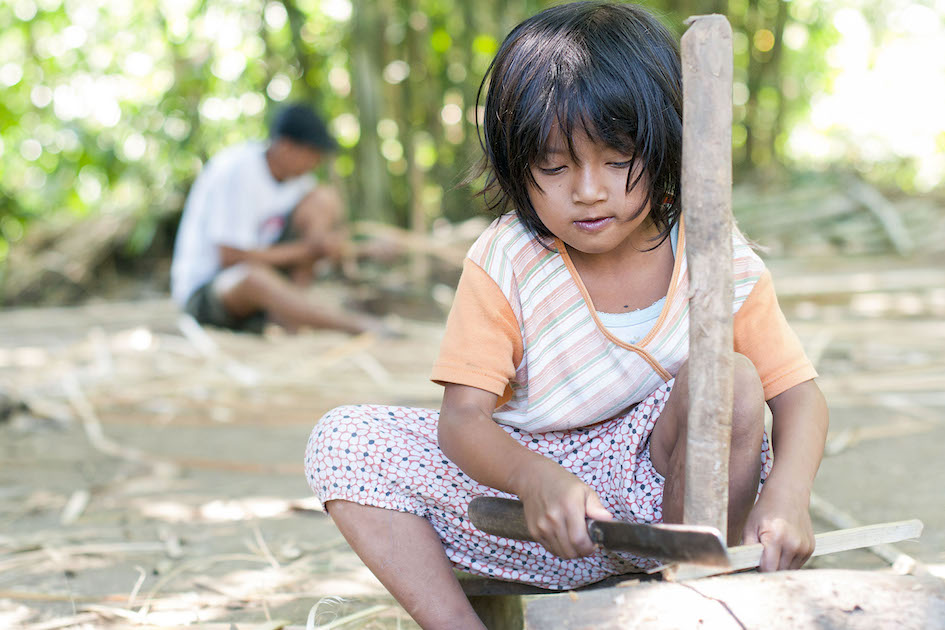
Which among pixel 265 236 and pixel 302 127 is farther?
pixel 265 236

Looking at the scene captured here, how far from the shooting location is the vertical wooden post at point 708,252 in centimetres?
92

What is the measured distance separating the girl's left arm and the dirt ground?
0.48 meters

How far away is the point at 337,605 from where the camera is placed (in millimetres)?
1455

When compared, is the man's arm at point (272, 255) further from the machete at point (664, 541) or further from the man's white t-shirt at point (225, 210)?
the machete at point (664, 541)

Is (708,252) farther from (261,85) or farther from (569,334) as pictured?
(261,85)

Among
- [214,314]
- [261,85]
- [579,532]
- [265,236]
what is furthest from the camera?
[261,85]

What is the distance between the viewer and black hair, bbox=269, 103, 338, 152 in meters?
4.38

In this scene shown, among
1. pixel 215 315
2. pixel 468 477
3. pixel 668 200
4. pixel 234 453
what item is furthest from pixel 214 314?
pixel 668 200

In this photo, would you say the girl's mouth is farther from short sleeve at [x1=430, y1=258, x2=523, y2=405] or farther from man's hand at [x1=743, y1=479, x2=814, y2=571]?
man's hand at [x1=743, y1=479, x2=814, y2=571]

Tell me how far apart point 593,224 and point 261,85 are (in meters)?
4.63

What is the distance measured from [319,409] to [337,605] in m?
1.60

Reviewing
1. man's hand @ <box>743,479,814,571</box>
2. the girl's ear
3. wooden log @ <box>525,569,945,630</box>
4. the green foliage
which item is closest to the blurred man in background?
the green foliage

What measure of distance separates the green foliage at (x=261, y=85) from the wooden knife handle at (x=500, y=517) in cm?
341

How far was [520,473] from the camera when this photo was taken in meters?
1.14
